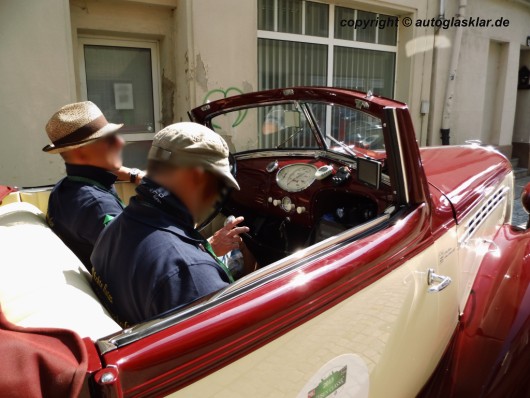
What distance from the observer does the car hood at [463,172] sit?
2309mm

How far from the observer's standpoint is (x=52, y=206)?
82.0 inches

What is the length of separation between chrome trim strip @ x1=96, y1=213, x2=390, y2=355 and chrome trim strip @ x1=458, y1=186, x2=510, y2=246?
876 millimetres

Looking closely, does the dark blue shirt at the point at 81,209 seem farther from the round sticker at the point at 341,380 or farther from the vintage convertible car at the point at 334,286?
the round sticker at the point at 341,380

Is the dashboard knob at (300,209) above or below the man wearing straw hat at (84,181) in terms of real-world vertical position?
below

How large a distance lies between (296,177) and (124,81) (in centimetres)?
340

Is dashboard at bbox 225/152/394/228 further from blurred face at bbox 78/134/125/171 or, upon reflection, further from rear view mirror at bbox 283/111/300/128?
blurred face at bbox 78/134/125/171

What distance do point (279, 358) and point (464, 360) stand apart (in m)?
1.23

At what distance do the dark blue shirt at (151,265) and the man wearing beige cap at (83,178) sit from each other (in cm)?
59

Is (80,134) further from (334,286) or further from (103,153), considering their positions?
(334,286)

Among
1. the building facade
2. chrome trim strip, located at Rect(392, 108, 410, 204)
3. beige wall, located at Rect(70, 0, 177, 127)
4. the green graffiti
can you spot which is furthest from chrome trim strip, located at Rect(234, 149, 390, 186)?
beige wall, located at Rect(70, 0, 177, 127)

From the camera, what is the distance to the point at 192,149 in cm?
135

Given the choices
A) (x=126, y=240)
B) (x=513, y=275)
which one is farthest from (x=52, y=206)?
(x=513, y=275)

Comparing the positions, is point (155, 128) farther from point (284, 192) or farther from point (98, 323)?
point (98, 323)

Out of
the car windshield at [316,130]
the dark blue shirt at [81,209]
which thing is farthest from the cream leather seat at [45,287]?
the car windshield at [316,130]
